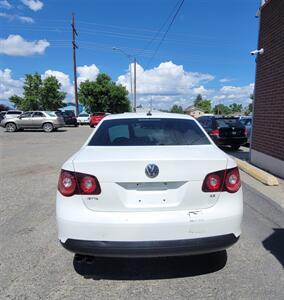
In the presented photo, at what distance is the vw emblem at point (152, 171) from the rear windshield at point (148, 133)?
0.80m

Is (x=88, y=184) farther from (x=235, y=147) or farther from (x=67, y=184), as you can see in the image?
(x=235, y=147)

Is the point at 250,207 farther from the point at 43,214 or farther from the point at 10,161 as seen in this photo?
the point at 10,161

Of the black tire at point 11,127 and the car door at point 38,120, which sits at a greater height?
the car door at point 38,120

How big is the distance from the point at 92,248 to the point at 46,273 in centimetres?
87

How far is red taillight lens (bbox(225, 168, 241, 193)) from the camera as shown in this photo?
3067mm

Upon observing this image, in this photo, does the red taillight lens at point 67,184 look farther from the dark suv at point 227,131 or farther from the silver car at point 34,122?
the silver car at point 34,122

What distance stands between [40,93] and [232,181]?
171 ft

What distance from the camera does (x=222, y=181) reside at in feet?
9.96

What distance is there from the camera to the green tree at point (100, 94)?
55.7 m

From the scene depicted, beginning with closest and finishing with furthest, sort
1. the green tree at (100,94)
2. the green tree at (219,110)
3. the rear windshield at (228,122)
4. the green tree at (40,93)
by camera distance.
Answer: the rear windshield at (228,122)
the green tree at (40,93)
the green tree at (100,94)
the green tree at (219,110)

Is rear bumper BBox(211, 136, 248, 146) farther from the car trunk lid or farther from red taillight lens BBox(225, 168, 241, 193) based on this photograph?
the car trunk lid

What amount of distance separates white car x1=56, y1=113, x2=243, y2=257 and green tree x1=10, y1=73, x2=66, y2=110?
168 ft

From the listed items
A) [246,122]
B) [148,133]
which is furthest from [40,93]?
[148,133]

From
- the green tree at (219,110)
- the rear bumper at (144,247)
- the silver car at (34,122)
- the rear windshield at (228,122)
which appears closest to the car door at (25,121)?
the silver car at (34,122)
